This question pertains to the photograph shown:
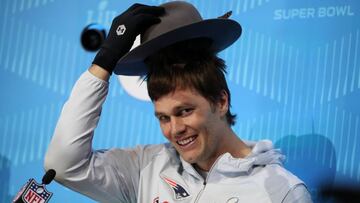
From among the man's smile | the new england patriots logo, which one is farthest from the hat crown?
the new england patriots logo

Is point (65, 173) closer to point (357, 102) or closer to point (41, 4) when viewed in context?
point (357, 102)

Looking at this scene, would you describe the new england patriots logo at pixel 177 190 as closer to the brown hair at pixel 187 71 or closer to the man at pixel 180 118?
the man at pixel 180 118

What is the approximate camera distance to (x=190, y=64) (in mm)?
1466

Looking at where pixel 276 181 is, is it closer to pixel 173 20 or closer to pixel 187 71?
pixel 187 71

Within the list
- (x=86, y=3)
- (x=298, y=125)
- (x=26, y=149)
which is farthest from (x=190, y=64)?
(x=26, y=149)

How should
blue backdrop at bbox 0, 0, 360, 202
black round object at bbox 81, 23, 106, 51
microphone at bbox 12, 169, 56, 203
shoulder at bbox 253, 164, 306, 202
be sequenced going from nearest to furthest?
microphone at bbox 12, 169, 56, 203, shoulder at bbox 253, 164, 306, 202, blue backdrop at bbox 0, 0, 360, 202, black round object at bbox 81, 23, 106, 51

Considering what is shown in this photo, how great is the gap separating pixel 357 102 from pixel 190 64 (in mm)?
494

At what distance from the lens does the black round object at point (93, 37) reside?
2.05 metres

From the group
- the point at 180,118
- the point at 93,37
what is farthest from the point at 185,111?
the point at 93,37

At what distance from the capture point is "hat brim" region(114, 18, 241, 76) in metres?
1.41

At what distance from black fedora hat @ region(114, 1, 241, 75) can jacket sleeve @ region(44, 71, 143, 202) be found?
0.34 ft

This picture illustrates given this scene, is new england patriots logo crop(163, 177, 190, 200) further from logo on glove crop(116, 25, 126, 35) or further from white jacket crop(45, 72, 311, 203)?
logo on glove crop(116, 25, 126, 35)

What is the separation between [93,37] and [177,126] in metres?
0.76

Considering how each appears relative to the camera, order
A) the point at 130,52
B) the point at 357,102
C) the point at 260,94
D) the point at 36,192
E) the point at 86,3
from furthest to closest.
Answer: the point at 86,3 < the point at 260,94 < the point at 357,102 < the point at 130,52 < the point at 36,192
